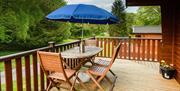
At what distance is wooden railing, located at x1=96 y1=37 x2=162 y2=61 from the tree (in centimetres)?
1786

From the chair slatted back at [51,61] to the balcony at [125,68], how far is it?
24 cm

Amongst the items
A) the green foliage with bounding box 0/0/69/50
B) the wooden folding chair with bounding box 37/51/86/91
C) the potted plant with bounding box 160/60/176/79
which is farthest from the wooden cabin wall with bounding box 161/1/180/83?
the green foliage with bounding box 0/0/69/50

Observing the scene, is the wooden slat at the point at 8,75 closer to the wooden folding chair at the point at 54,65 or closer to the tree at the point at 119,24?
the wooden folding chair at the point at 54,65

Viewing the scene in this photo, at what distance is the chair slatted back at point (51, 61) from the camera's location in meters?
2.89

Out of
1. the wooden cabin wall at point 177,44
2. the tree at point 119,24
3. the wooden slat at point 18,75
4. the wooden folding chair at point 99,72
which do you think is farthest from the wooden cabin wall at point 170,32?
the tree at point 119,24

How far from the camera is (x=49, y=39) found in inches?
776

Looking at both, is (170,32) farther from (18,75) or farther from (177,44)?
(18,75)

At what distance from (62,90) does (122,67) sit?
2.62 metres

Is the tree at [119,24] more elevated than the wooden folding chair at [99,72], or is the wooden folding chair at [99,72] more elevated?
the tree at [119,24]

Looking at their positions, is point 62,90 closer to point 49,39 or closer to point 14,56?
point 14,56

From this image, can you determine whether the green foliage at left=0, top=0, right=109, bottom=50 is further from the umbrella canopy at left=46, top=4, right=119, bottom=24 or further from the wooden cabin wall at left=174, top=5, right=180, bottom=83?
the umbrella canopy at left=46, top=4, right=119, bottom=24

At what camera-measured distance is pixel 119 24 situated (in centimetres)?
2472

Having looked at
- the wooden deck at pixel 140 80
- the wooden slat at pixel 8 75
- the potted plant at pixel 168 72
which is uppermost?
the wooden slat at pixel 8 75

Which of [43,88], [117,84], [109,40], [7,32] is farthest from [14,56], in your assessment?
[7,32]
